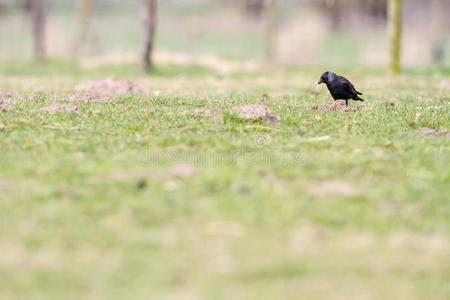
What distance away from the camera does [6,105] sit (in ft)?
38.5

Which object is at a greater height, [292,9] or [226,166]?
[292,9]

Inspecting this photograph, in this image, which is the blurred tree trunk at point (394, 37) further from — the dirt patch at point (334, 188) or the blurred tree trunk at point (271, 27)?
the dirt patch at point (334, 188)

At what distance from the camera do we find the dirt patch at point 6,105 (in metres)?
11.4

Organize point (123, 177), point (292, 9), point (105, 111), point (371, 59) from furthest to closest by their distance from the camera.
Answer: point (292, 9), point (371, 59), point (105, 111), point (123, 177)

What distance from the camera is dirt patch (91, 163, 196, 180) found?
7.77 m

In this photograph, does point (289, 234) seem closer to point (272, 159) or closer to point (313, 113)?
point (272, 159)

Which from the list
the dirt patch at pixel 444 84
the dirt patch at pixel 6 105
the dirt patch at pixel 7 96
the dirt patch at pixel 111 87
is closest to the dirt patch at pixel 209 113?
the dirt patch at pixel 6 105

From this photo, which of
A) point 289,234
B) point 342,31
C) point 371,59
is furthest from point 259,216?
point 342,31

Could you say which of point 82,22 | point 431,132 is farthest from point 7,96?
point 82,22

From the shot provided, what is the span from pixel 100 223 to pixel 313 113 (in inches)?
236

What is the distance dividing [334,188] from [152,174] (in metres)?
2.12

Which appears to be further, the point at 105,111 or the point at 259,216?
the point at 105,111

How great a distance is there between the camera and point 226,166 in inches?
323

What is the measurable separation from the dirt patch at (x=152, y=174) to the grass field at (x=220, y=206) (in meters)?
0.02
